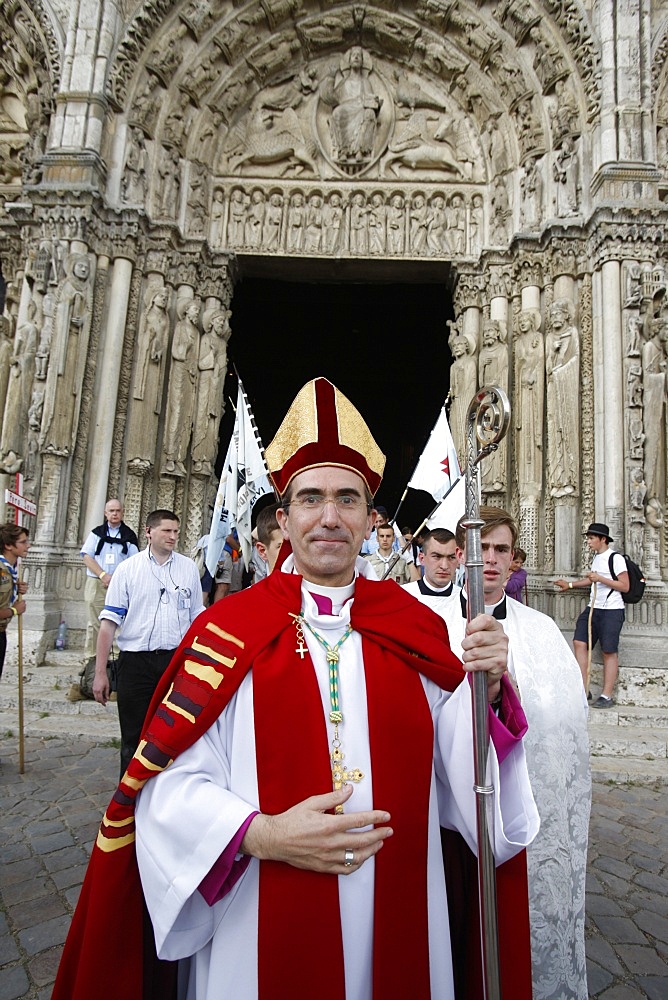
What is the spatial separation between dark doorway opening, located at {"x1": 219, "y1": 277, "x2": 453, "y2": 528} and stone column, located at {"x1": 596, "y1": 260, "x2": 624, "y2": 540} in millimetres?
5170

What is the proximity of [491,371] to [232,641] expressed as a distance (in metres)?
8.55

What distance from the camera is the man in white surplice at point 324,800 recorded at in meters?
1.39

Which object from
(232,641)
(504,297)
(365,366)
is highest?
(365,366)

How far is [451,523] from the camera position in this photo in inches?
215

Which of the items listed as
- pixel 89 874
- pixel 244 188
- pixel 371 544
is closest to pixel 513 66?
pixel 244 188

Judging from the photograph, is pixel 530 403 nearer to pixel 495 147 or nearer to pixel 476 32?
pixel 495 147

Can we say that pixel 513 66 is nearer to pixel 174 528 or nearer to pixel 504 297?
pixel 504 297

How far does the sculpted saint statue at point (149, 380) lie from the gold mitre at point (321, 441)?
763cm

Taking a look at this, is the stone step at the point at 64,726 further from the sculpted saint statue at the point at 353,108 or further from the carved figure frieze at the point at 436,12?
the carved figure frieze at the point at 436,12

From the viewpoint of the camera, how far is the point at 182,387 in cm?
948

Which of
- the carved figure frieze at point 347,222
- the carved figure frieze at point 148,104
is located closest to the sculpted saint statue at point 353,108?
the carved figure frieze at point 347,222

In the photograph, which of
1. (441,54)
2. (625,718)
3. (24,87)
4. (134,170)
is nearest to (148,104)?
→ (134,170)

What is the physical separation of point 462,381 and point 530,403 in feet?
3.85

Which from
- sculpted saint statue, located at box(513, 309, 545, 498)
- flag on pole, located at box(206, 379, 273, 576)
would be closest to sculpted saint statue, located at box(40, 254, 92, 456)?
flag on pole, located at box(206, 379, 273, 576)
